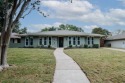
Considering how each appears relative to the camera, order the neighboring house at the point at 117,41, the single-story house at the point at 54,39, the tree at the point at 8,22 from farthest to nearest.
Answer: the neighboring house at the point at 117,41
the single-story house at the point at 54,39
the tree at the point at 8,22

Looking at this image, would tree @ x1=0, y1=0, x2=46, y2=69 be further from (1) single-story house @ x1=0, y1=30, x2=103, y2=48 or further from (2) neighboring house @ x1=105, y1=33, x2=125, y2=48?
(2) neighboring house @ x1=105, y1=33, x2=125, y2=48

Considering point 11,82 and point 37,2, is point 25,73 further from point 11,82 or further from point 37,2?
→ point 37,2

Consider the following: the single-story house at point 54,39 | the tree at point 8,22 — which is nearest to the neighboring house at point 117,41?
the single-story house at point 54,39

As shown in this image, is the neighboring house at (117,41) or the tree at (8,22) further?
the neighboring house at (117,41)

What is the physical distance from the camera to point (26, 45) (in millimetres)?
41844

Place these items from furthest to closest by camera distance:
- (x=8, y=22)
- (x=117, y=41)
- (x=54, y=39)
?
(x=117, y=41) → (x=54, y=39) → (x=8, y=22)

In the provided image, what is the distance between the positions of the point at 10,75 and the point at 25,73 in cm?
77

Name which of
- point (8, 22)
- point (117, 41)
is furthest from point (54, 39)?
point (8, 22)

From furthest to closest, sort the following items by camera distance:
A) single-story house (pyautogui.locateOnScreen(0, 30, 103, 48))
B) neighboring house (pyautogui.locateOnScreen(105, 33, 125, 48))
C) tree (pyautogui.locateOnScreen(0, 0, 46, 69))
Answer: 1. neighboring house (pyautogui.locateOnScreen(105, 33, 125, 48))
2. single-story house (pyautogui.locateOnScreen(0, 30, 103, 48))
3. tree (pyautogui.locateOnScreen(0, 0, 46, 69))

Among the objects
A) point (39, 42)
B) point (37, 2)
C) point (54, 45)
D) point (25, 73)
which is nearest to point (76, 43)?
point (54, 45)

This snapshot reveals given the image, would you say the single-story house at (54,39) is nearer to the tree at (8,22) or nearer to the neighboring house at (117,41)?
the neighboring house at (117,41)

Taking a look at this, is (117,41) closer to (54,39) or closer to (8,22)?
(54,39)

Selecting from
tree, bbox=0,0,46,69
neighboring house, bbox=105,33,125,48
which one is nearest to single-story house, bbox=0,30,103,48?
neighboring house, bbox=105,33,125,48

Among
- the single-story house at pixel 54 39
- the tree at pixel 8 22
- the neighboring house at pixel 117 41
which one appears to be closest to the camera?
the tree at pixel 8 22
